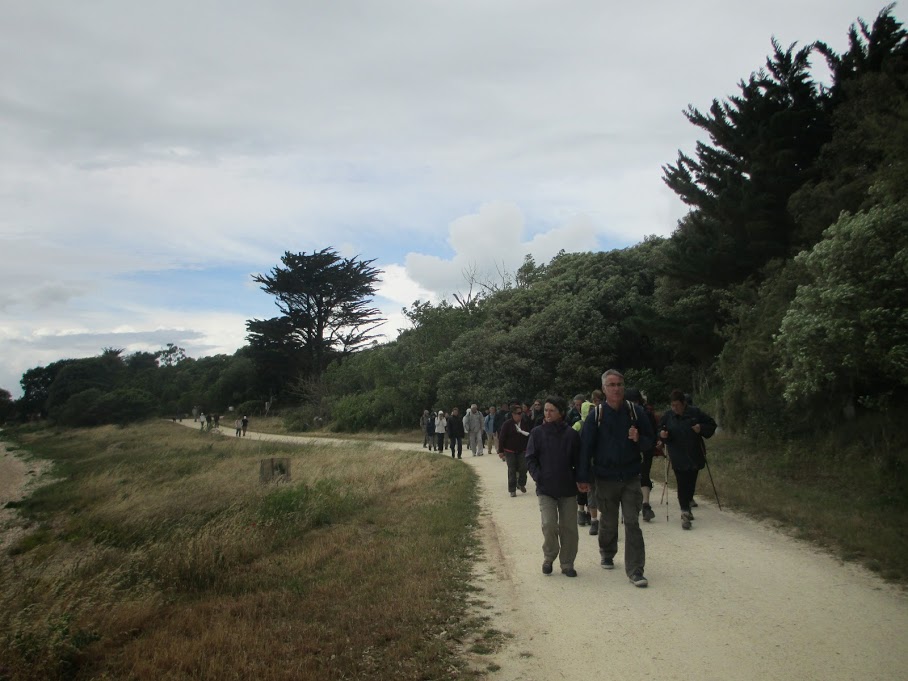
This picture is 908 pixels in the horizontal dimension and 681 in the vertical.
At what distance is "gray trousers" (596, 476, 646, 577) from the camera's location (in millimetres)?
6074

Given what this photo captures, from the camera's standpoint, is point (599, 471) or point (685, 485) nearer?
point (599, 471)

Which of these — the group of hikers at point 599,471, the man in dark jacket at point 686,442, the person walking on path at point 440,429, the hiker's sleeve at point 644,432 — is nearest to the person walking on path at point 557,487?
the group of hikers at point 599,471

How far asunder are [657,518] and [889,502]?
3500 millimetres

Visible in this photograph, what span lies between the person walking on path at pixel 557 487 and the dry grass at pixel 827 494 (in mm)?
2877

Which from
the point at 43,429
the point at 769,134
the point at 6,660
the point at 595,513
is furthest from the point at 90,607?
the point at 43,429

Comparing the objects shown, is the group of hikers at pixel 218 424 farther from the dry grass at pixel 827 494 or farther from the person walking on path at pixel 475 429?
the dry grass at pixel 827 494

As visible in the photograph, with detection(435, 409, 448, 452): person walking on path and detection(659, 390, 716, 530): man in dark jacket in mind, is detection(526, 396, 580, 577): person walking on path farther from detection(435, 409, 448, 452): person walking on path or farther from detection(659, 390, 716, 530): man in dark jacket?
detection(435, 409, 448, 452): person walking on path

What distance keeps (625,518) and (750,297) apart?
12.8 m

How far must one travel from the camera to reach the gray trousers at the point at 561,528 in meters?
6.47

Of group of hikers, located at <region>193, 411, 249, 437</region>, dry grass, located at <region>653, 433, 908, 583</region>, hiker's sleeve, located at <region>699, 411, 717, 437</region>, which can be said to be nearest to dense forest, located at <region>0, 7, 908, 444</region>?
dry grass, located at <region>653, 433, 908, 583</region>

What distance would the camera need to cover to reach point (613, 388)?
21.0ft

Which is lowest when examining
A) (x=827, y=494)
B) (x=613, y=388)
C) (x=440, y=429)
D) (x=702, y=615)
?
(x=702, y=615)

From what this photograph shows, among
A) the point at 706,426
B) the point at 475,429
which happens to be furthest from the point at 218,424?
the point at 706,426

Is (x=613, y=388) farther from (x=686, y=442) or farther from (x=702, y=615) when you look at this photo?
(x=686, y=442)
